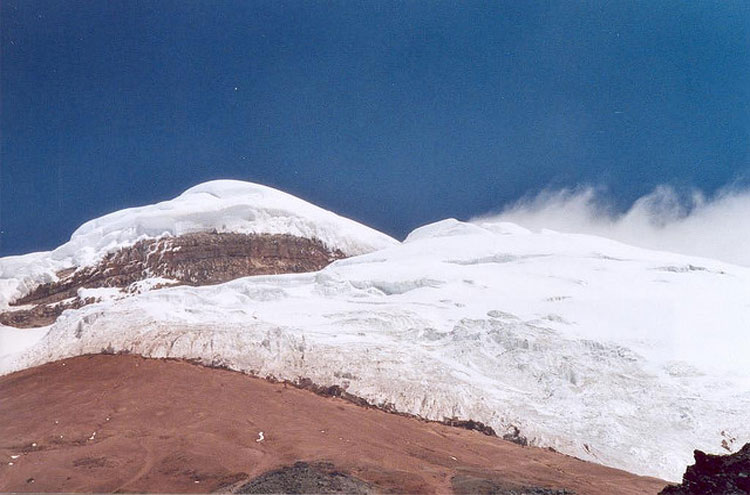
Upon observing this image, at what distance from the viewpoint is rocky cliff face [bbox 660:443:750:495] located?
9.89m

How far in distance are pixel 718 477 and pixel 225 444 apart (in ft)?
36.8

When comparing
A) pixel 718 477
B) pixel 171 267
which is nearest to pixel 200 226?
pixel 171 267

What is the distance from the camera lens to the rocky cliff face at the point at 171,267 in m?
47.3

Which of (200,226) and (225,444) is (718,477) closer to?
(225,444)

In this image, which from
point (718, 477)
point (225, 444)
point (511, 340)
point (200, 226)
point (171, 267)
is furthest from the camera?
point (200, 226)

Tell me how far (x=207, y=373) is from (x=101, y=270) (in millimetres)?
34389

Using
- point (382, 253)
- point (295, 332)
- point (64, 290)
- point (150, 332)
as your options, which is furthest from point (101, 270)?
point (295, 332)

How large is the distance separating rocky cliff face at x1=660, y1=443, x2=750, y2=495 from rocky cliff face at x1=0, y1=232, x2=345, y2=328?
41.9m

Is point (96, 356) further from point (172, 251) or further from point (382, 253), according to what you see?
point (172, 251)

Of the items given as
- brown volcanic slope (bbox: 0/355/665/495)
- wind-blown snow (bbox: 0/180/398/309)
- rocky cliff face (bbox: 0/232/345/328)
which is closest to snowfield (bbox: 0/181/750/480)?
brown volcanic slope (bbox: 0/355/665/495)

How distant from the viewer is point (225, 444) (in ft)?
51.5

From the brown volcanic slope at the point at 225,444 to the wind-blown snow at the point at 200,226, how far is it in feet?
112

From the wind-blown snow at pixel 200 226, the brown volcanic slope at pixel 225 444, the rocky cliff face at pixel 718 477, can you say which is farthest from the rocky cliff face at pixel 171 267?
the rocky cliff face at pixel 718 477

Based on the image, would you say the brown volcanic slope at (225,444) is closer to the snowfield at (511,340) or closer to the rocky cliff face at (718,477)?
the snowfield at (511,340)
